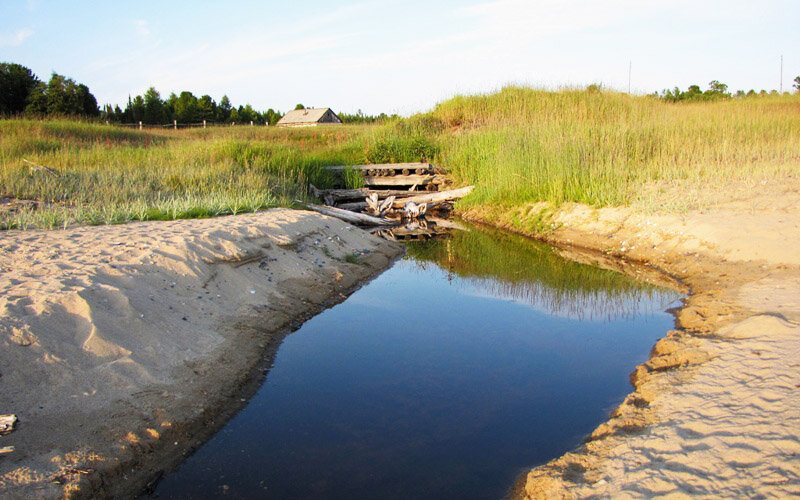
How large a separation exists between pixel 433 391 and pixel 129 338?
2.62 m

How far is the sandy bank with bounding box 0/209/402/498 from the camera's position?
3427mm

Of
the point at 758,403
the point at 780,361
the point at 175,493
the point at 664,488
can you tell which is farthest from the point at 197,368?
the point at 780,361

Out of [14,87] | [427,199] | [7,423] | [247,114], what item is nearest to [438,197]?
[427,199]

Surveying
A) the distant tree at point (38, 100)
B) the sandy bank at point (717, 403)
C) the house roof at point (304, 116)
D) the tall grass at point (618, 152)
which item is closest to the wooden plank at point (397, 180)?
the tall grass at point (618, 152)

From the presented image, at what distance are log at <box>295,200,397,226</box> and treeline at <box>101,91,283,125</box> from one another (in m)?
31.1

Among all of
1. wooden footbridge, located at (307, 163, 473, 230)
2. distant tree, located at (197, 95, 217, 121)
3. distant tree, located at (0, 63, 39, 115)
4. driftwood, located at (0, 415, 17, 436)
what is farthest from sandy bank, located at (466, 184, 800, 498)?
distant tree, located at (197, 95, 217, 121)

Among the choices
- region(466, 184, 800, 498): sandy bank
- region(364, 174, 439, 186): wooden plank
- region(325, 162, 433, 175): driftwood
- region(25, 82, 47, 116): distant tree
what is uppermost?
region(25, 82, 47, 116): distant tree

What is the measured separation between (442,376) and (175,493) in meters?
2.45

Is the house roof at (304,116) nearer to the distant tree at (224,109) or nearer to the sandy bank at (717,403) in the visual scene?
the distant tree at (224,109)

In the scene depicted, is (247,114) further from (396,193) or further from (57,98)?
(396,193)

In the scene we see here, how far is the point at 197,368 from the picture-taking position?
15.2 ft

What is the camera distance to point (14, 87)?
3391 centimetres

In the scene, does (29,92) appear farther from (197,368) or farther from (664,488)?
(664,488)

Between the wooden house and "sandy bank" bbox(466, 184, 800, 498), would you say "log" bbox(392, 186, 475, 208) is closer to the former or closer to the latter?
"sandy bank" bbox(466, 184, 800, 498)
